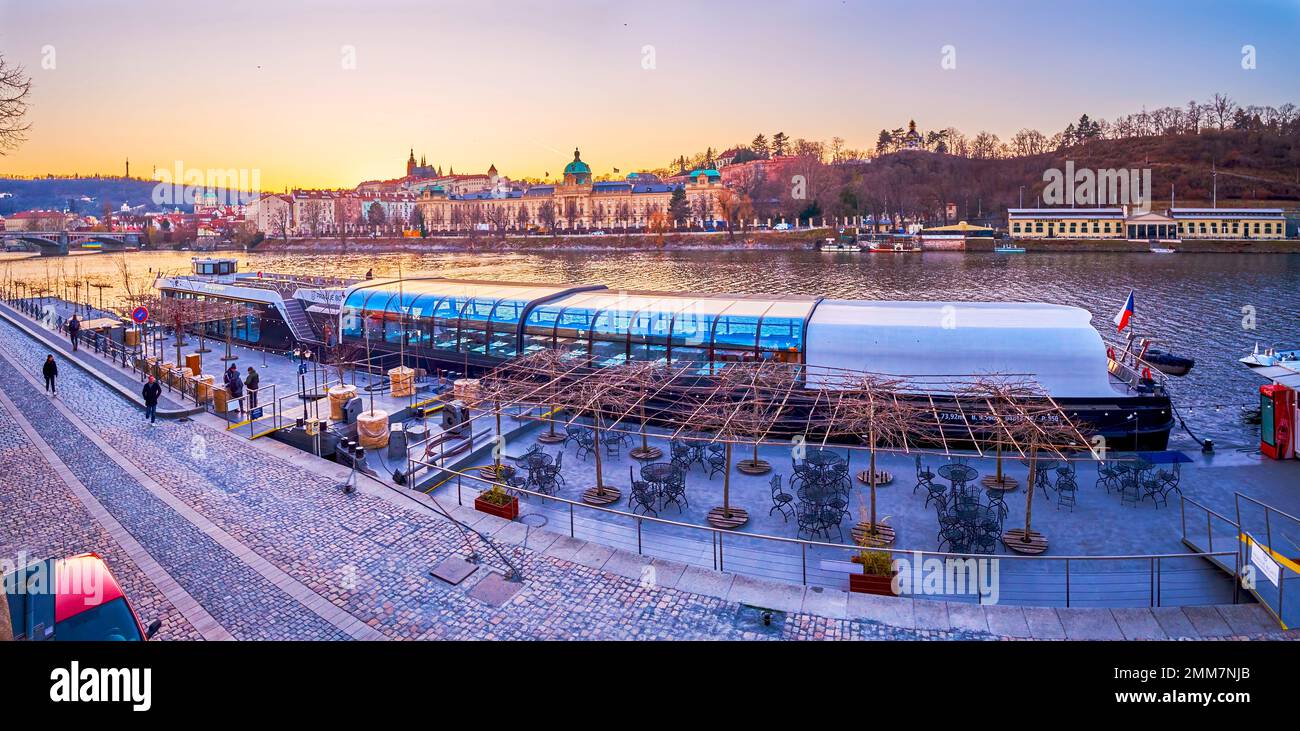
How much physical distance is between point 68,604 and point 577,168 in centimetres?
15831

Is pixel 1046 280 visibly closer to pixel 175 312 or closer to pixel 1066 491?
pixel 1066 491

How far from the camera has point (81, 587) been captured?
540 centimetres

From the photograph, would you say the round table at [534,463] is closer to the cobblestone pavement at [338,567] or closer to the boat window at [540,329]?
the cobblestone pavement at [338,567]

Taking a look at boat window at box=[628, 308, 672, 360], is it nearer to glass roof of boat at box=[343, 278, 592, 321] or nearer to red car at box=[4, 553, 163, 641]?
glass roof of boat at box=[343, 278, 592, 321]

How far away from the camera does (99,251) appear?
120312mm

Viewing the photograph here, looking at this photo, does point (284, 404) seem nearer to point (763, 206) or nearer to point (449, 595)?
point (449, 595)

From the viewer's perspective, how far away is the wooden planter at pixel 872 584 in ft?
28.1

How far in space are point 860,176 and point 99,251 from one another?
120778mm

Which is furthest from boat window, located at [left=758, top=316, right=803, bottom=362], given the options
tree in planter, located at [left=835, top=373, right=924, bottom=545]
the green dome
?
the green dome

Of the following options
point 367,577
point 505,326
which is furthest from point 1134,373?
point 367,577

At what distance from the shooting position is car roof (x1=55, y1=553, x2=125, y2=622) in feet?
17.5

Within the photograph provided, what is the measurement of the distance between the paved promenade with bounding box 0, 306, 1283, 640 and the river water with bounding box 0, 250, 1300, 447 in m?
15.1

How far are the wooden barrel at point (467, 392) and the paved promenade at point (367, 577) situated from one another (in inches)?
107

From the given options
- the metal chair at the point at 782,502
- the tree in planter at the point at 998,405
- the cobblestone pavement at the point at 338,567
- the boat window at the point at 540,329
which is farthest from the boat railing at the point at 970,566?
the boat window at the point at 540,329
